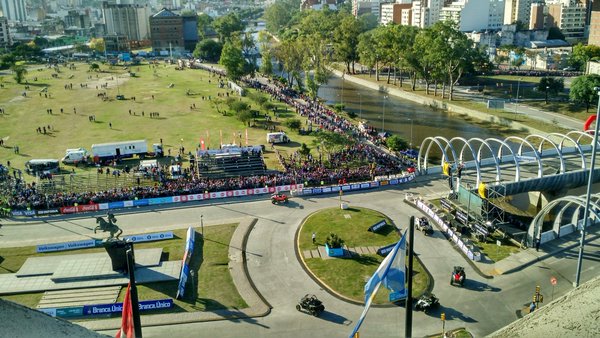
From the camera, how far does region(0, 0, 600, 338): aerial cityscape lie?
28.9 metres

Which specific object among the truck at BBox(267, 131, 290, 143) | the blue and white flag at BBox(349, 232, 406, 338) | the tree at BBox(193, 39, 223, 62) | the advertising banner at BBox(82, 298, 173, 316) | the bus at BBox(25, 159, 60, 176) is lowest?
the advertising banner at BBox(82, 298, 173, 316)

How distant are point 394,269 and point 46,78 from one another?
126174 millimetres

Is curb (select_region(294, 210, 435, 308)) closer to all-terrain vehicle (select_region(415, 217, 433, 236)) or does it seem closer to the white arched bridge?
all-terrain vehicle (select_region(415, 217, 433, 236))

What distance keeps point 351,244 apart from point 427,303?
30.6ft

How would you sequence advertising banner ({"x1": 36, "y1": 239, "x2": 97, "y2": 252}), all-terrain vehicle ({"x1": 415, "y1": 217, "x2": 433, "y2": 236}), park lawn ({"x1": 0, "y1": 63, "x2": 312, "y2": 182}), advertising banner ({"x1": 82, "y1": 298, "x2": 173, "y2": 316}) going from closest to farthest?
1. advertising banner ({"x1": 82, "y1": 298, "x2": 173, "y2": 316})
2. advertising banner ({"x1": 36, "y1": 239, "x2": 97, "y2": 252})
3. all-terrain vehicle ({"x1": 415, "y1": 217, "x2": 433, "y2": 236})
4. park lawn ({"x1": 0, "y1": 63, "x2": 312, "y2": 182})

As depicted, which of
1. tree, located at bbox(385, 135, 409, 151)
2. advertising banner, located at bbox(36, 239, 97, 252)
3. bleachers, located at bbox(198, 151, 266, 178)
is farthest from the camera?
tree, located at bbox(385, 135, 409, 151)

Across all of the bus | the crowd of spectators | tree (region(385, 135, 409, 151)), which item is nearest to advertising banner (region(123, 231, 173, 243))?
the crowd of spectators

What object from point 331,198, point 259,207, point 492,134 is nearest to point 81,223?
point 259,207

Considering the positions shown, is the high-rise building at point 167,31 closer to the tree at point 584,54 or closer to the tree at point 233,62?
the tree at point 233,62

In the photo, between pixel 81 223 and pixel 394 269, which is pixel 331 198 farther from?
pixel 394 269

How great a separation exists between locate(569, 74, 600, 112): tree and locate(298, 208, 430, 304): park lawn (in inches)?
2032

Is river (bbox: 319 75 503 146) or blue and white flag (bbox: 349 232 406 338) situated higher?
blue and white flag (bbox: 349 232 406 338)

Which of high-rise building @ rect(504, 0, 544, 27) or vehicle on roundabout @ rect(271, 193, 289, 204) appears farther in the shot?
high-rise building @ rect(504, 0, 544, 27)

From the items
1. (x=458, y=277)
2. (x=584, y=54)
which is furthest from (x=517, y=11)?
(x=458, y=277)
